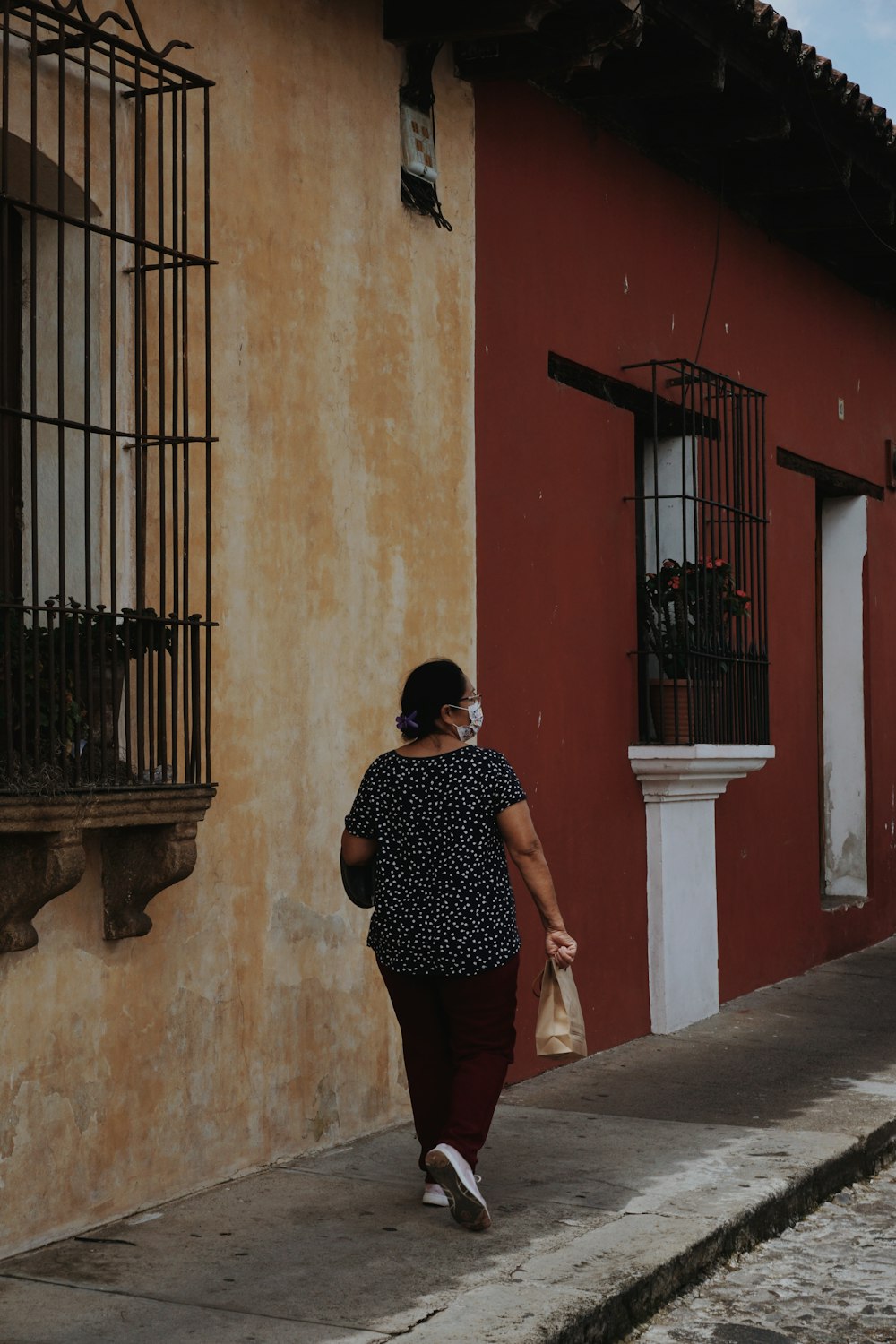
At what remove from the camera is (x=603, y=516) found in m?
7.88

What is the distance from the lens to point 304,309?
5.79 metres

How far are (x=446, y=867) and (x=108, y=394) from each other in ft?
5.36

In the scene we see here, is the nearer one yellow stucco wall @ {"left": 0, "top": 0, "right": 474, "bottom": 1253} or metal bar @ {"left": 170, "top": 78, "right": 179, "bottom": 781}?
yellow stucco wall @ {"left": 0, "top": 0, "right": 474, "bottom": 1253}

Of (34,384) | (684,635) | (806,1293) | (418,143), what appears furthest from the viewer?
(684,635)

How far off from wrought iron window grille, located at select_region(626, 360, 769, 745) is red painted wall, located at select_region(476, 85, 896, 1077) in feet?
0.49

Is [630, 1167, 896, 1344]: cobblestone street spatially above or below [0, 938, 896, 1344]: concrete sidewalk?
below

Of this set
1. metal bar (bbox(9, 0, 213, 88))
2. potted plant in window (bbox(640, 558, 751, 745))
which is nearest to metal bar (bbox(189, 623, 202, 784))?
metal bar (bbox(9, 0, 213, 88))

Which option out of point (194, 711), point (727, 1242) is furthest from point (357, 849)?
point (727, 1242)

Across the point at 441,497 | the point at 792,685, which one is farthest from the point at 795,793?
the point at 441,497

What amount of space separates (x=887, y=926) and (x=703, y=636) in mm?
4072

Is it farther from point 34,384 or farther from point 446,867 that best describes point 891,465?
point 34,384

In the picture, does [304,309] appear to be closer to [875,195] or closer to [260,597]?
[260,597]

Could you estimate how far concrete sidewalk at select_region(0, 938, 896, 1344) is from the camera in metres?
4.03

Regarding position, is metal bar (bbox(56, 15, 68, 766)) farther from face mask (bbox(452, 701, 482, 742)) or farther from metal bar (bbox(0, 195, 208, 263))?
face mask (bbox(452, 701, 482, 742))
